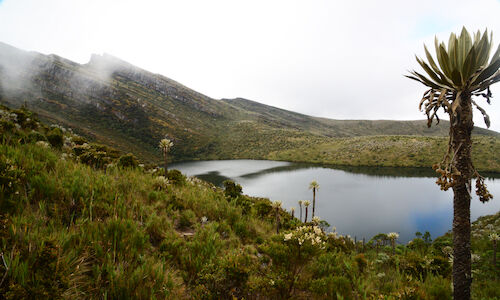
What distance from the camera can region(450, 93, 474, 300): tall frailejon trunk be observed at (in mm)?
3279

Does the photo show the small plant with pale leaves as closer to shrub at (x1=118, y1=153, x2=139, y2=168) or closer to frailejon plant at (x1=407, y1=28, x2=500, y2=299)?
frailejon plant at (x1=407, y1=28, x2=500, y2=299)

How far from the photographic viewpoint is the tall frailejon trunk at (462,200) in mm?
3279

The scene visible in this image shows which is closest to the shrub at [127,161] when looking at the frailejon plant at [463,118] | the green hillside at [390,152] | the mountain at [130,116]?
the frailejon plant at [463,118]

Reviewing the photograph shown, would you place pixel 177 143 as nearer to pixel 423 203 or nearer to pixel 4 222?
pixel 423 203

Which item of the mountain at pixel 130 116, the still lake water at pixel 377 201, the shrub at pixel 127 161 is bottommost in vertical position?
the still lake water at pixel 377 201

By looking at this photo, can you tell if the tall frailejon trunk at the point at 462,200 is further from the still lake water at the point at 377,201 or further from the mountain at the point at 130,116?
the mountain at the point at 130,116

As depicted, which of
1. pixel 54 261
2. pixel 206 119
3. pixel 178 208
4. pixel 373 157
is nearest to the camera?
pixel 54 261

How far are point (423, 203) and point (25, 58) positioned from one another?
261660mm

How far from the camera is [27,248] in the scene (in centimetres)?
179

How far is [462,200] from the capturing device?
329 centimetres

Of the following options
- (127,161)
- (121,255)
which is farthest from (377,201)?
(121,255)

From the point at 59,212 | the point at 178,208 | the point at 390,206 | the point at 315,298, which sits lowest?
the point at 390,206

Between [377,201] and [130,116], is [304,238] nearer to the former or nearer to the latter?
[377,201]

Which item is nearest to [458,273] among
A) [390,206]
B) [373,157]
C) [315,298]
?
[315,298]
